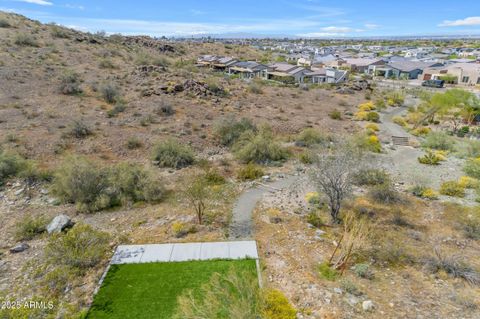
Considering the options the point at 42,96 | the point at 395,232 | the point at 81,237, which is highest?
the point at 42,96

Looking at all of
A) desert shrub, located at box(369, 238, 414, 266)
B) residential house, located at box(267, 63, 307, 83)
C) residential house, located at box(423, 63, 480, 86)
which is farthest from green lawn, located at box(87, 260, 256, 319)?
residential house, located at box(423, 63, 480, 86)

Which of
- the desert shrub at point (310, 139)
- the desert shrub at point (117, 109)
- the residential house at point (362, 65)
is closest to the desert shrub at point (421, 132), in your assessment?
the desert shrub at point (310, 139)

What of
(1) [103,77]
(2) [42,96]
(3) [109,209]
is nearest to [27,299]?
(3) [109,209]

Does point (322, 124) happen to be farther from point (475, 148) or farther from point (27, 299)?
point (27, 299)

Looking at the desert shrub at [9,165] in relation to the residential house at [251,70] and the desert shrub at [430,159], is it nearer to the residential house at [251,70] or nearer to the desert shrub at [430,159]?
the desert shrub at [430,159]

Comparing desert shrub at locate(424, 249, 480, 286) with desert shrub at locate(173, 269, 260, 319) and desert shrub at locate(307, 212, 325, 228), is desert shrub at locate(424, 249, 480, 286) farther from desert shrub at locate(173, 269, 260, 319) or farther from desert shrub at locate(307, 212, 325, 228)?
desert shrub at locate(173, 269, 260, 319)
